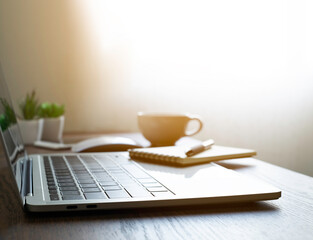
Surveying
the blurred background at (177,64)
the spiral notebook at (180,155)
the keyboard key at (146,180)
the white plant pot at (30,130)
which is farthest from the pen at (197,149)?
the blurred background at (177,64)

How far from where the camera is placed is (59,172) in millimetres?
635

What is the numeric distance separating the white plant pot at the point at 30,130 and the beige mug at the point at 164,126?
323mm

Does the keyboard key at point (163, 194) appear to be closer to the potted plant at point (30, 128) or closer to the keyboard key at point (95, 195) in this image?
the keyboard key at point (95, 195)

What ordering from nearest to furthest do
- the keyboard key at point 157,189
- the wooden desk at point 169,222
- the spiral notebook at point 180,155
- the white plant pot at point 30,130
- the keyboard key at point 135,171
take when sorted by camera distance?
the wooden desk at point 169,222
the keyboard key at point 157,189
the keyboard key at point 135,171
the spiral notebook at point 180,155
the white plant pot at point 30,130

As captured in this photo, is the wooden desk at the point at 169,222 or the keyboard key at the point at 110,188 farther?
the keyboard key at the point at 110,188

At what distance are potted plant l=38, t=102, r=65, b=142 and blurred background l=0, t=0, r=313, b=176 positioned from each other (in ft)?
1.19

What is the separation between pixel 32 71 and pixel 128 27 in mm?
438

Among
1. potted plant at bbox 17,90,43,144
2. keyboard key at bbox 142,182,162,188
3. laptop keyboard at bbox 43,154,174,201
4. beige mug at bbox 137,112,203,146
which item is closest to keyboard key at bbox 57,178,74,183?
laptop keyboard at bbox 43,154,174,201

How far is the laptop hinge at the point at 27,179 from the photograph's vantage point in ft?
1.63

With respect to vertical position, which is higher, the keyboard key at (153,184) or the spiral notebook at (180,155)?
the keyboard key at (153,184)

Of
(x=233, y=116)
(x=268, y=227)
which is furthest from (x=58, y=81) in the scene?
(x=268, y=227)

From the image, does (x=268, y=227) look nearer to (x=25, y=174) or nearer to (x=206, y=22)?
(x=25, y=174)

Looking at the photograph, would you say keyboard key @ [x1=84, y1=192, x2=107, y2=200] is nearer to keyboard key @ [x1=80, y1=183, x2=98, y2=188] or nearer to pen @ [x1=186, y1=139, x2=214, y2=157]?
keyboard key @ [x1=80, y1=183, x2=98, y2=188]

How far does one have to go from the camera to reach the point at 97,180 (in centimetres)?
56
